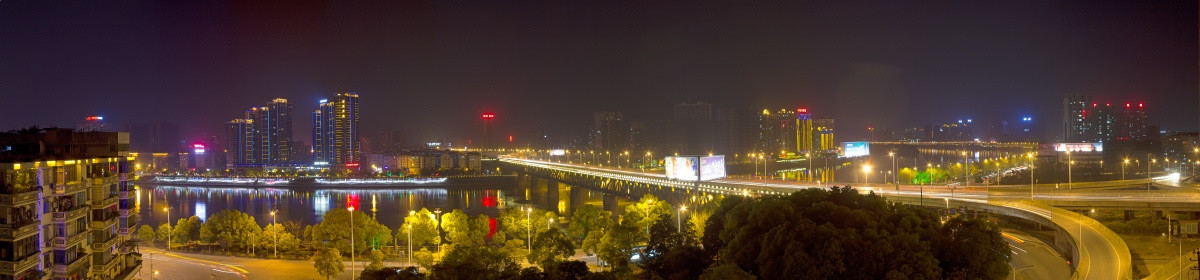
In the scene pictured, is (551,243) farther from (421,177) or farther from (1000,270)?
(421,177)

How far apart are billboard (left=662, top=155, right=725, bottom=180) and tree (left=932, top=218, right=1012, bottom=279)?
49.0ft

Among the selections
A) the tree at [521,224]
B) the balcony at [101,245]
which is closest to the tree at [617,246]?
the tree at [521,224]

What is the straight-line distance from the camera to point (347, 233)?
46.6 feet

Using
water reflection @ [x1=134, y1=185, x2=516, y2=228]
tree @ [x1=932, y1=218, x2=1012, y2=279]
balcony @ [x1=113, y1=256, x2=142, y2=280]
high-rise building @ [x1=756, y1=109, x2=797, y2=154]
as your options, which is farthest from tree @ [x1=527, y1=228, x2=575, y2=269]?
high-rise building @ [x1=756, y1=109, x2=797, y2=154]

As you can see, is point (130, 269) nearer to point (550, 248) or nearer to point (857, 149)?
point (550, 248)

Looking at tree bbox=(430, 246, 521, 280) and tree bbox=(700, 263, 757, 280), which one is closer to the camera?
tree bbox=(700, 263, 757, 280)

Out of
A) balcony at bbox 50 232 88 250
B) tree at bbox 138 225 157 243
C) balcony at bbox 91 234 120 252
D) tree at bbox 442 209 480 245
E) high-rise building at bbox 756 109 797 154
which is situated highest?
high-rise building at bbox 756 109 797 154

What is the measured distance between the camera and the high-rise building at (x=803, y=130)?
69500mm

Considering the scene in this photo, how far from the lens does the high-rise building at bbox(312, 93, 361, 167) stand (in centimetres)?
7512

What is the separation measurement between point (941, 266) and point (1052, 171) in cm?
2942

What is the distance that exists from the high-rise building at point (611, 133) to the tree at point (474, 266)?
205 feet

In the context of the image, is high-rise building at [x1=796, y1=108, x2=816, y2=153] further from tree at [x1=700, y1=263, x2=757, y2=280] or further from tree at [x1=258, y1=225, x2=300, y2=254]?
tree at [x1=700, y1=263, x2=757, y2=280]

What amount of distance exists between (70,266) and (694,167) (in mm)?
17569

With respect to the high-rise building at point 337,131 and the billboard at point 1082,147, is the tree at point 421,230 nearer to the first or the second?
the billboard at point 1082,147
